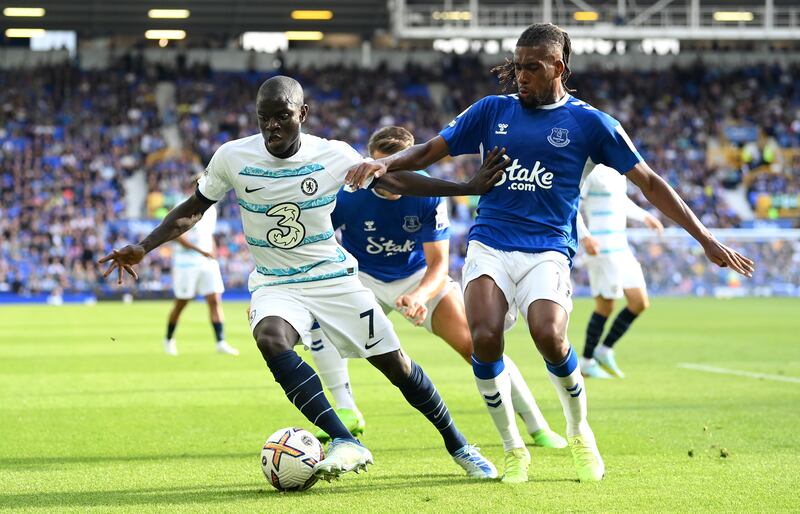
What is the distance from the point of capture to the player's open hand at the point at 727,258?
5.96 m

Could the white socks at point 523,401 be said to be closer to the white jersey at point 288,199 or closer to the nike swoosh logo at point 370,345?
the nike swoosh logo at point 370,345

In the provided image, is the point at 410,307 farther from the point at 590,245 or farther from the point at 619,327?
the point at 619,327

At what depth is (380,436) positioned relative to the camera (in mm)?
8266

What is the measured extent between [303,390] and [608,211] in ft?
24.6

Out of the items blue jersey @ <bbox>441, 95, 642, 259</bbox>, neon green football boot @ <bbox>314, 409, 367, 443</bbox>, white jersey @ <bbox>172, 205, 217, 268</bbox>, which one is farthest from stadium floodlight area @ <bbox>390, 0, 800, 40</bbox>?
blue jersey @ <bbox>441, 95, 642, 259</bbox>

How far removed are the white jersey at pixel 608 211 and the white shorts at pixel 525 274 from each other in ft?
21.2

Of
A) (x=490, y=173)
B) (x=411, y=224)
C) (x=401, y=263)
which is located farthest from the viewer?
(x=401, y=263)

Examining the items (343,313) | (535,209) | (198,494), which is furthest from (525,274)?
(198,494)

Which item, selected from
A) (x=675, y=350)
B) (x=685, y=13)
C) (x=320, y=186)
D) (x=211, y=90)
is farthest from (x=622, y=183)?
(x=211, y=90)

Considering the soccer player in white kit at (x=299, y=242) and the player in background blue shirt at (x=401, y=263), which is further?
the player in background blue shirt at (x=401, y=263)

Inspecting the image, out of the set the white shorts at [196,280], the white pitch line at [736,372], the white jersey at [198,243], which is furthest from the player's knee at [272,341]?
the white shorts at [196,280]

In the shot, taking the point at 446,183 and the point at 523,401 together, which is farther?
the point at 523,401

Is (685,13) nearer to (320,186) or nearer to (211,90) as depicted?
(211,90)

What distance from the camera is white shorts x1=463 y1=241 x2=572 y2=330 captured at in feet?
20.8
